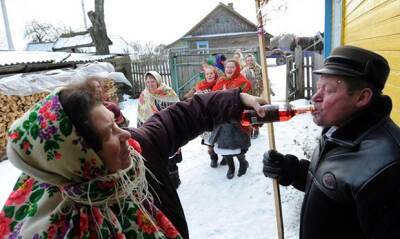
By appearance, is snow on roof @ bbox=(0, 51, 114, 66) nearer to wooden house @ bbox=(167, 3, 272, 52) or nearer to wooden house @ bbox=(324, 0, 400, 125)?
wooden house @ bbox=(324, 0, 400, 125)

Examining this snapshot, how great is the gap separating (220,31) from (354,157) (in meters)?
32.8

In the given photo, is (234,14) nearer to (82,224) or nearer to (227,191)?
(227,191)

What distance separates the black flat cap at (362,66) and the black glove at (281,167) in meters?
0.66

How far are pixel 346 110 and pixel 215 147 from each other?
12.8ft

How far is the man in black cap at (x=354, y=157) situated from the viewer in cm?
125

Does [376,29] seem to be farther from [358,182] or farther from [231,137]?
[231,137]

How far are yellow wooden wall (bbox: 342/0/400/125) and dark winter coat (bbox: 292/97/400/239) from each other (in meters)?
1.00

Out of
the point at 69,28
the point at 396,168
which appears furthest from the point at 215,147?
the point at 69,28

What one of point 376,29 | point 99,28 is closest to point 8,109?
point 99,28

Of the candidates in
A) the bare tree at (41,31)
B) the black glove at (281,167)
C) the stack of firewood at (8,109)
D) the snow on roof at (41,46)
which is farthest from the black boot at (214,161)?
the bare tree at (41,31)

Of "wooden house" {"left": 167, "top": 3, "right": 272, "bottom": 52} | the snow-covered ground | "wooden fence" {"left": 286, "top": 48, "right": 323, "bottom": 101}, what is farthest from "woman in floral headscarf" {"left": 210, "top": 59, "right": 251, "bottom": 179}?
"wooden house" {"left": 167, "top": 3, "right": 272, "bottom": 52}

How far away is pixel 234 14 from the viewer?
105ft

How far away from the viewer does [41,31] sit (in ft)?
133

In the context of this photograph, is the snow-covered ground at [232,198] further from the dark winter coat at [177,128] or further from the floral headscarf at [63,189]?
the floral headscarf at [63,189]
